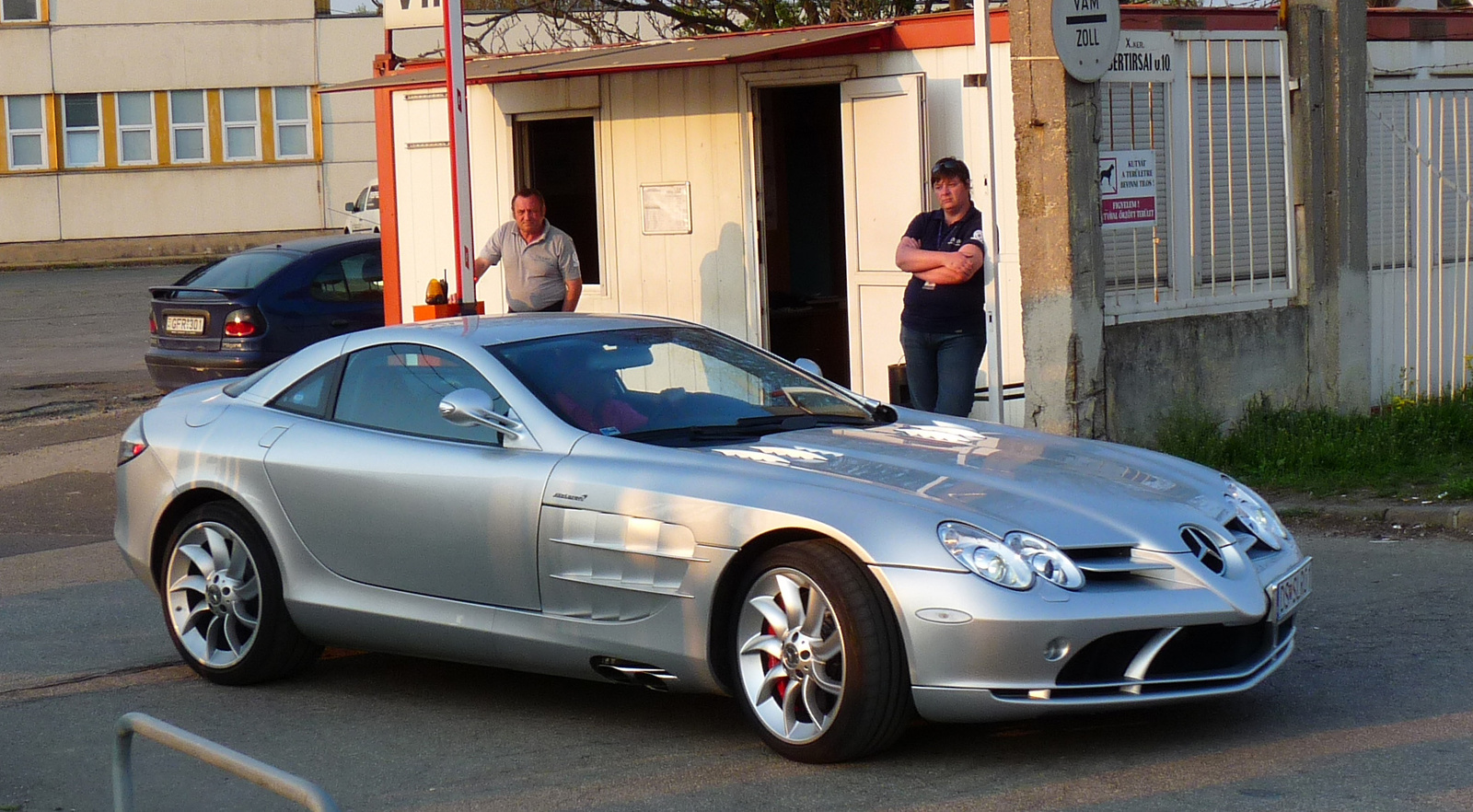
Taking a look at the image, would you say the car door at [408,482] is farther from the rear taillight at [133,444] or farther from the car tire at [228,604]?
the rear taillight at [133,444]

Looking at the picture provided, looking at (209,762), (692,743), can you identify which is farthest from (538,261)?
(209,762)

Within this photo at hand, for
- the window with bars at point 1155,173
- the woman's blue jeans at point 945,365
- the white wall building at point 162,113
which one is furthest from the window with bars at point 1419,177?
the white wall building at point 162,113

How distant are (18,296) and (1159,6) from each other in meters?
25.8

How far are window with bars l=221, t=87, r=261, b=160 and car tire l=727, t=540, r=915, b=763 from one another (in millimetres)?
39554

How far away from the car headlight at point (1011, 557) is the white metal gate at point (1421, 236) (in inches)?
307

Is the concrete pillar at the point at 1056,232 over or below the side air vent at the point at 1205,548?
over

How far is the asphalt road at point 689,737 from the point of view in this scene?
4938mm

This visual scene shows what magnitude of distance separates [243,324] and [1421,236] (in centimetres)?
906

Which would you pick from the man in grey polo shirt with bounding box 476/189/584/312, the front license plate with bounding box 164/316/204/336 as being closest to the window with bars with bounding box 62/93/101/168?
the front license plate with bounding box 164/316/204/336

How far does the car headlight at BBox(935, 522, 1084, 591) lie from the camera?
492cm

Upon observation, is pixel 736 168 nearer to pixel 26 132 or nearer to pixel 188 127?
pixel 188 127

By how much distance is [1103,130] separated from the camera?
33.8 feet

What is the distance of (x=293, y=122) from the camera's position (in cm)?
4253

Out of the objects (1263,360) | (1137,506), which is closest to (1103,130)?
(1263,360)
